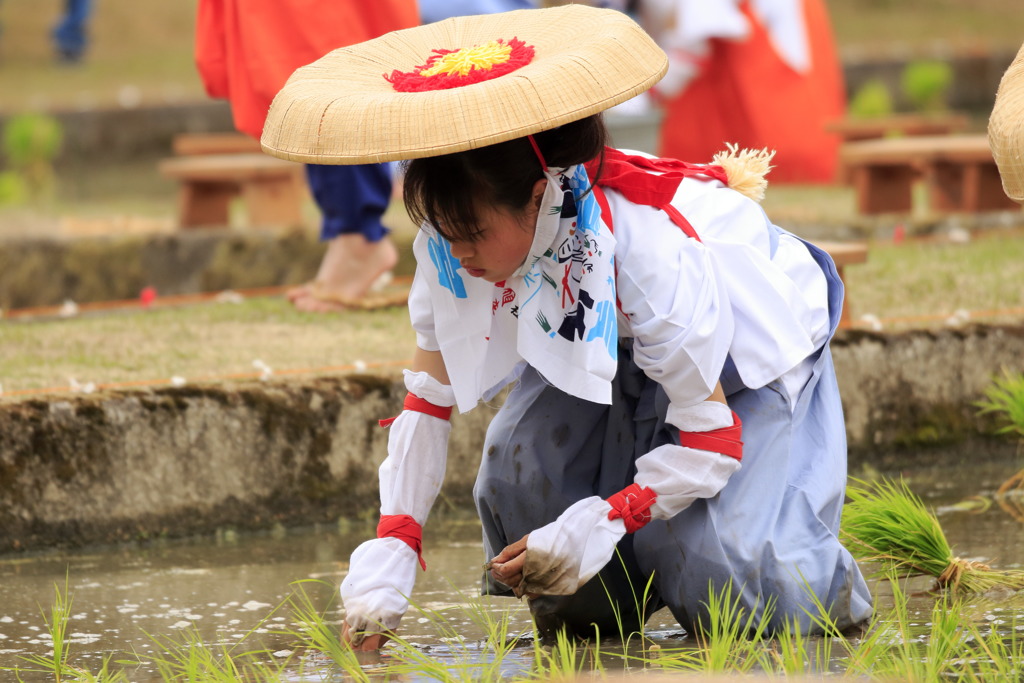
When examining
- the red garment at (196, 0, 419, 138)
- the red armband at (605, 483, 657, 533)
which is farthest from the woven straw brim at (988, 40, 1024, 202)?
the red garment at (196, 0, 419, 138)

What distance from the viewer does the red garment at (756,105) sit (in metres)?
8.12

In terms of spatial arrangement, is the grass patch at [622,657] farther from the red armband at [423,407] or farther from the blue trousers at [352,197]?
A: the blue trousers at [352,197]

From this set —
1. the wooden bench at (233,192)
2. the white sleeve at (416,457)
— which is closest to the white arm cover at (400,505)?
the white sleeve at (416,457)

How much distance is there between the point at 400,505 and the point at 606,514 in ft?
1.13

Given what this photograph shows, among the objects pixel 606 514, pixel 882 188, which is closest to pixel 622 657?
pixel 606 514

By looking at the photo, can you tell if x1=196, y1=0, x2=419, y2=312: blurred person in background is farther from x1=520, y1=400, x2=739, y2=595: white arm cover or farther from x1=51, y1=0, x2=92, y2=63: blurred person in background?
x1=51, y1=0, x2=92, y2=63: blurred person in background

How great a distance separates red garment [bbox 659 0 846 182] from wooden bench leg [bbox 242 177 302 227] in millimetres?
2205

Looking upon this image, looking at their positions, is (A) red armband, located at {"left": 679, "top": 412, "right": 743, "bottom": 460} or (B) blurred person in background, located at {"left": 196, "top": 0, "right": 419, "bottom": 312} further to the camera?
(B) blurred person in background, located at {"left": 196, "top": 0, "right": 419, "bottom": 312}

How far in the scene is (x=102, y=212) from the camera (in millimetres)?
8352

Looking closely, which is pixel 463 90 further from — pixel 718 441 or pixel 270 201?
pixel 270 201

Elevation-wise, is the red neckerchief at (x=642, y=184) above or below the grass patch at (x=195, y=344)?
above

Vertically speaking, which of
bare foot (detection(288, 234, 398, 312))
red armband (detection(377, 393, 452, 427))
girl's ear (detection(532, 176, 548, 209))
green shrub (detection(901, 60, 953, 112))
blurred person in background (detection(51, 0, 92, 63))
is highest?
blurred person in background (detection(51, 0, 92, 63))

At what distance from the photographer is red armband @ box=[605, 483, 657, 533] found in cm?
211

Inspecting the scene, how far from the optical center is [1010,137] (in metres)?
1.82
